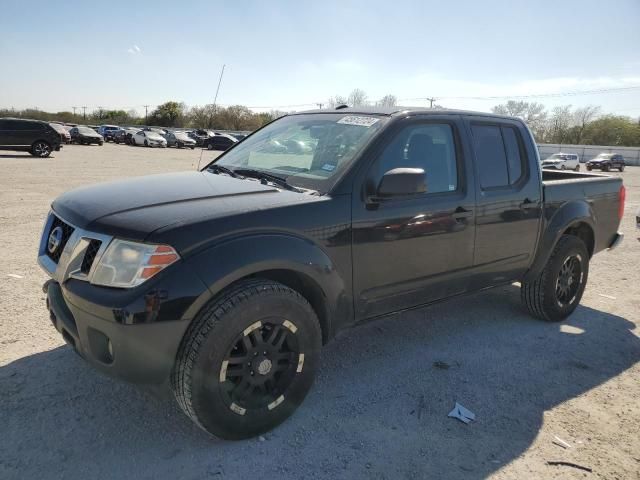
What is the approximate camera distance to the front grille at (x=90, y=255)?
2.45m

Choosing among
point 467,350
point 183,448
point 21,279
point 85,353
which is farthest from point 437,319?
point 21,279

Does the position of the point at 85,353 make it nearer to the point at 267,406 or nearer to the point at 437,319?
the point at 267,406

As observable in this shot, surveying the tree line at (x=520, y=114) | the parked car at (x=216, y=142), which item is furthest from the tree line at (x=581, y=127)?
the parked car at (x=216, y=142)

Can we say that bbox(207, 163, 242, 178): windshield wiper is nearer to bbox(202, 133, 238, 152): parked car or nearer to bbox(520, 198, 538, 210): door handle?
bbox(520, 198, 538, 210): door handle

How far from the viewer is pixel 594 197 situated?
4844mm

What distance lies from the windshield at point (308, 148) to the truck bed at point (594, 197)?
78.1 inches

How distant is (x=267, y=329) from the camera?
2.68 m

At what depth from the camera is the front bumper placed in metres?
2.28

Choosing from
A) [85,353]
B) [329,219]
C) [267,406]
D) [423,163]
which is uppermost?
[423,163]

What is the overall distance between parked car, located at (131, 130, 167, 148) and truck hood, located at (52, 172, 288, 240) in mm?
41606

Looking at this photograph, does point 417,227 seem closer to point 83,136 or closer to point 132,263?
point 132,263

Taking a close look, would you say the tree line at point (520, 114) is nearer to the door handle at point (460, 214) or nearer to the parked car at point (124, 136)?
the parked car at point (124, 136)

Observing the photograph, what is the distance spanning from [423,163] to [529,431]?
183 centimetres

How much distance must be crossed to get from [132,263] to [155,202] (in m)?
0.51
